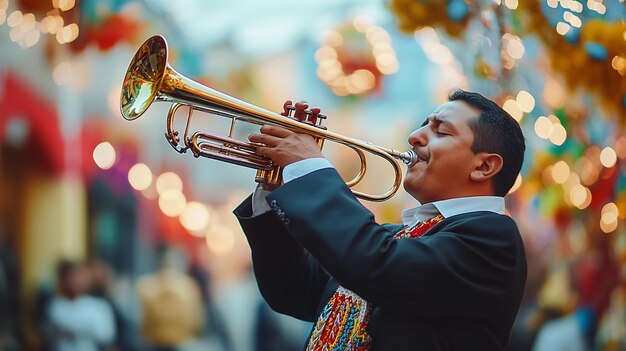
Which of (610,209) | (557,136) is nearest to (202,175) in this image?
(557,136)

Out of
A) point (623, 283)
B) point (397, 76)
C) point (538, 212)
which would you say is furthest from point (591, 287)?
point (397, 76)

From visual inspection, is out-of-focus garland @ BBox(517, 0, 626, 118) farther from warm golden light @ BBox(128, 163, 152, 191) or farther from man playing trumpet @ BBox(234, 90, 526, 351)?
warm golden light @ BBox(128, 163, 152, 191)

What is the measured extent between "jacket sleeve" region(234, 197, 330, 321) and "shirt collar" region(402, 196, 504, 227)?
0.42m

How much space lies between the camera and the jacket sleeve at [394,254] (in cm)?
214

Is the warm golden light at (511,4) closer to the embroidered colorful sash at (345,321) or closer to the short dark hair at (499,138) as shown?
the short dark hair at (499,138)

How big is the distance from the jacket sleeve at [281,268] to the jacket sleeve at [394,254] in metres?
0.35

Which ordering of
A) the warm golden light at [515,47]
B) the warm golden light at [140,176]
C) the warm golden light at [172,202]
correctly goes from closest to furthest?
1. the warm golden light at [515,47]
2. the warm golden light at [140,176]
3. the warm golden light at [172,202]

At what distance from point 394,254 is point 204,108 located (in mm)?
777

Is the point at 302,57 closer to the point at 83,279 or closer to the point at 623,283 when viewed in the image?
the point at 83,279

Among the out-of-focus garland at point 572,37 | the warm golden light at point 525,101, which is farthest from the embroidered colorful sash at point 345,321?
the warm golden light at point 525,101

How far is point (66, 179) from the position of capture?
8.46m

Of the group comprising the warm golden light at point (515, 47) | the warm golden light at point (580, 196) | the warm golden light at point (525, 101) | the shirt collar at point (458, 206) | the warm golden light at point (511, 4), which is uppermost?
the warm golden light at point (511, 4)

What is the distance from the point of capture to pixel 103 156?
28.1ft

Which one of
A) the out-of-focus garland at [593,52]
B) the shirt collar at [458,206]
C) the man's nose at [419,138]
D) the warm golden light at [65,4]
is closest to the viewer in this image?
the shirt collar at [458,206]
